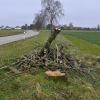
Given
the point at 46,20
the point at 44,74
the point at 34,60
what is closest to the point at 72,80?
the point at 44,74

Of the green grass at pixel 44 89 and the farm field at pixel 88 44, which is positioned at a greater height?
the green grass at pixel 44 89

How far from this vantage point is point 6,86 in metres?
9.23

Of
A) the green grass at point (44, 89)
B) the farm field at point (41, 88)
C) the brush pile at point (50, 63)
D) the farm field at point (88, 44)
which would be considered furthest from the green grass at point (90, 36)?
the green grass at point (44, 89)

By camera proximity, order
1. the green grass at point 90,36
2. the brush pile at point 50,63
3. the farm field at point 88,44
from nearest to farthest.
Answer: the brush pile at point 50,63 → the farm field at point 88,44 → the green grass at point 90,36

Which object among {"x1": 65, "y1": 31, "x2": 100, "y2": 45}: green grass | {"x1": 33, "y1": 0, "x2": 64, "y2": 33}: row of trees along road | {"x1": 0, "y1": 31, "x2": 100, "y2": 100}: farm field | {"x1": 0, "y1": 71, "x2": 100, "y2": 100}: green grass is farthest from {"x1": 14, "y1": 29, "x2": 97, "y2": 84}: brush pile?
{"x1": 33, "y1": 0, "x2": 64, "y2": 33}: row of trees along road

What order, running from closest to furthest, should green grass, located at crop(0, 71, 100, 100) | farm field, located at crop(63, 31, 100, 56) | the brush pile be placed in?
green grass, located at crop(0, 71, 100, 100), the brush pile, farm field, located at crop(63, 31, 100, 56)

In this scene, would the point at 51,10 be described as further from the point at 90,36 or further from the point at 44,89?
the point at 44,89

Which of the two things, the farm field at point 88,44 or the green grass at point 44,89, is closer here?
the green grass at point 44,89

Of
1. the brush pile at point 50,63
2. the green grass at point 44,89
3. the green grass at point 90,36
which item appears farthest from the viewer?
the green grass at point 90,36

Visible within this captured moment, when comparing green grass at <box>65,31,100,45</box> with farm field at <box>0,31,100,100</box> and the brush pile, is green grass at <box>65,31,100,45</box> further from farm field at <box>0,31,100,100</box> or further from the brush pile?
farm field at <box>0,31,100,100</box>

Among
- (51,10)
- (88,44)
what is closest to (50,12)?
(51,10)

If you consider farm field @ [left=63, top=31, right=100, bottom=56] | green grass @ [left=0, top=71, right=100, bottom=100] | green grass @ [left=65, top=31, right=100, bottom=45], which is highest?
green grass @ [left=0, top=71, right=100, bottom=100]

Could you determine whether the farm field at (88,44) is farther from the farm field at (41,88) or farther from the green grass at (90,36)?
the farm field at (41,88)

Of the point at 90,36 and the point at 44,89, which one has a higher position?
the point at 44,89
